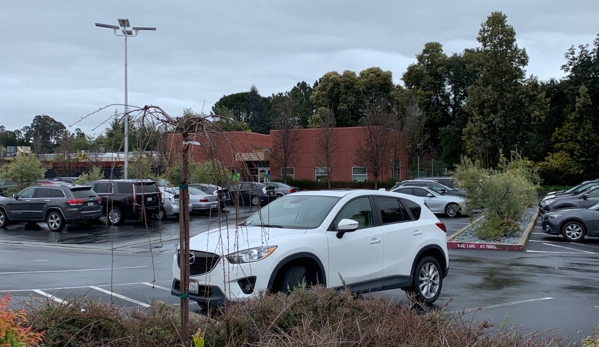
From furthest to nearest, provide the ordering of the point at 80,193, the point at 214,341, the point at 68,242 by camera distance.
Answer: the point at 80,193 < the point at 68,242 < the point at 214,341

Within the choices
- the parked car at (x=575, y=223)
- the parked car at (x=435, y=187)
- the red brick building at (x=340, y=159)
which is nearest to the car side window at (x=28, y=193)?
the parked car at (x=435, y=187)

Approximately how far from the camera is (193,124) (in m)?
4.25

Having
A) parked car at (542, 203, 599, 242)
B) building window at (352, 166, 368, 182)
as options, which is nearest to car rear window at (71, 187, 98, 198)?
parked car at (542, 203, 599, 242)

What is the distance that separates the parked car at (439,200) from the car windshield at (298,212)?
18.7 m

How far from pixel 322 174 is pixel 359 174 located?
9.96 ft

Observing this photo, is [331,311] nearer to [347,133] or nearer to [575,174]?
[347,133]

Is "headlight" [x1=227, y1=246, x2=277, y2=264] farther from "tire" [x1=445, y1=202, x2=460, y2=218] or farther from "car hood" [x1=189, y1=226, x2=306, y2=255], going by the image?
"tire" [x1=445, y1=202, x2=460, y2=218]

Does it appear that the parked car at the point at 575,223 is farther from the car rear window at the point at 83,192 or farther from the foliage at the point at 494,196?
the car rear window at the point at 83,192

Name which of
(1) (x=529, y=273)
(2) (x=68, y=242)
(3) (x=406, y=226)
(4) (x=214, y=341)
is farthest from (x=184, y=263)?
(2) (x=68, y=242)

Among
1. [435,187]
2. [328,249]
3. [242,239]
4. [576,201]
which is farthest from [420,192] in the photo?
[242,239]

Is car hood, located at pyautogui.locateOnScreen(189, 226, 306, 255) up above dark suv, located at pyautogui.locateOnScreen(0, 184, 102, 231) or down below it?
above

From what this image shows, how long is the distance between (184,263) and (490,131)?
43297 millimetres

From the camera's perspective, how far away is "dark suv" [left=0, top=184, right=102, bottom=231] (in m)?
22.0

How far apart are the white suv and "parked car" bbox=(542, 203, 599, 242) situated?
1080 centimetres
